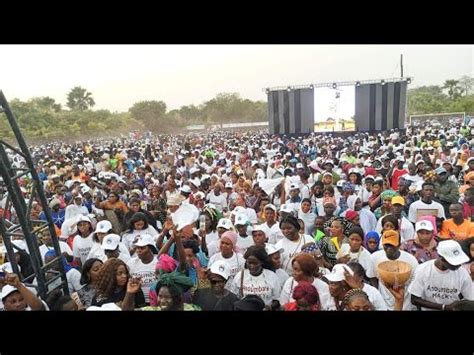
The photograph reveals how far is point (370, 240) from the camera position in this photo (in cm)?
429

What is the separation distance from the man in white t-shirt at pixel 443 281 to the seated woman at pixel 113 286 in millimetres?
2057

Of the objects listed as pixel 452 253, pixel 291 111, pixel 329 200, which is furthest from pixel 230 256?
pixel 291 111

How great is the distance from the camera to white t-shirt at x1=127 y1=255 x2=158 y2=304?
157 inches

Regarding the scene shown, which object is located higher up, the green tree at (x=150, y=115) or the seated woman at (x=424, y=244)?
the green tree at (x=150, y=115)

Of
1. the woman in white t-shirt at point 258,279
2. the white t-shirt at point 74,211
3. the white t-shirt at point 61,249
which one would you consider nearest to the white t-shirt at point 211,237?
the woman in white t-shirt at point 258,279

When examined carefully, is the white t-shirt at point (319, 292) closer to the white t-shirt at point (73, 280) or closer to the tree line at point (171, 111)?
the white t-shirt at point (73, 280)

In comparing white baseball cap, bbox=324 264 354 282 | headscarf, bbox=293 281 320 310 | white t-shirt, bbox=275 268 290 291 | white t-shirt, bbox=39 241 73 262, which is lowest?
white t-shirt, bbox=39 241 73 262

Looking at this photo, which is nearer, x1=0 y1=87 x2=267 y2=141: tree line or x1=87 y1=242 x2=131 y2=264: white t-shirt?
x1=87 y1=242 x2=131 y2=264: white t-shirt

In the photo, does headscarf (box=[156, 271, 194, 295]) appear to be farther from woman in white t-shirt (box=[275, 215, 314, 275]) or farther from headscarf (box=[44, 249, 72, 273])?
headscarf (box=[44, 249, 72, 273])

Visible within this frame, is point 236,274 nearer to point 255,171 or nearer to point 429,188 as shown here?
point 429,188

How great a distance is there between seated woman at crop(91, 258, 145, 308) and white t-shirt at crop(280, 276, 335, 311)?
3.54 feet

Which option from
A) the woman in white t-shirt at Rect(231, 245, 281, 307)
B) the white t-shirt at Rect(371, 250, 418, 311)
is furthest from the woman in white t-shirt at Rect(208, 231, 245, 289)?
the white t-shirt at Rect(371, 250, 418, 311)

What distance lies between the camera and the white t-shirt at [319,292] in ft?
11.0
